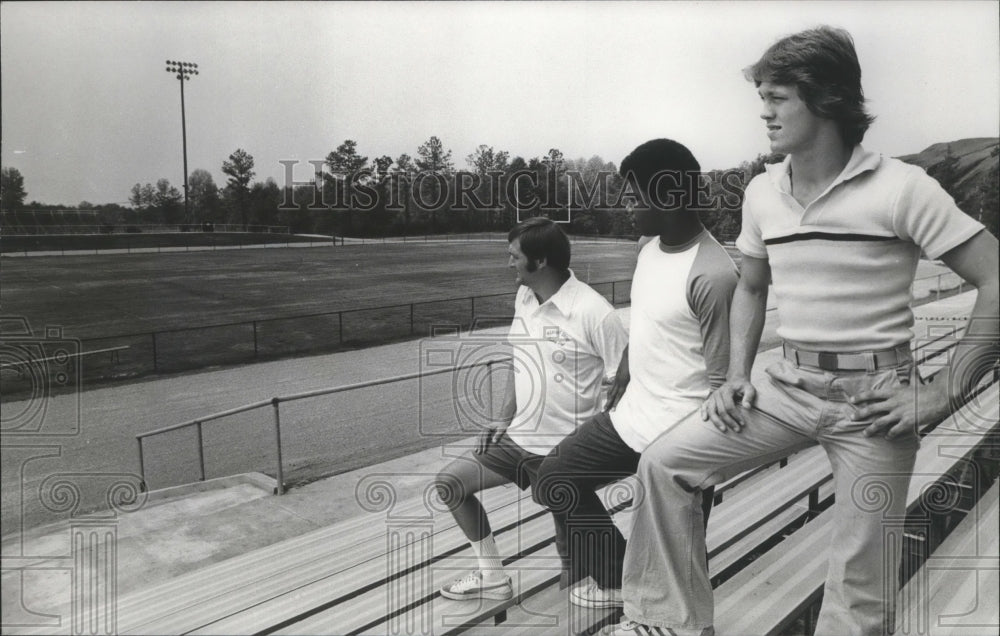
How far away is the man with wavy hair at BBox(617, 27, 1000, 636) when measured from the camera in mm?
1258

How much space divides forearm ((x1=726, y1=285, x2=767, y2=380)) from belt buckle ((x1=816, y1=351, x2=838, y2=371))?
0.51ft

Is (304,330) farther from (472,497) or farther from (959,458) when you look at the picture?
(959,458)

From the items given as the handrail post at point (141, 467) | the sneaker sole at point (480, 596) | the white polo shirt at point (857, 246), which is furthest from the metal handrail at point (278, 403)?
the white polo shirt at point (857, 246)

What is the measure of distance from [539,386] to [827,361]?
2.78 feet

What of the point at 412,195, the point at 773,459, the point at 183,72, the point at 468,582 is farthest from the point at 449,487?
the point at 183,72

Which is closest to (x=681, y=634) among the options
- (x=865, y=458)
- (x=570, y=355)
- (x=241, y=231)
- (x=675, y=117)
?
(x=865, y=458)

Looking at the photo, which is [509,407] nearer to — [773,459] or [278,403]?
[773,459]

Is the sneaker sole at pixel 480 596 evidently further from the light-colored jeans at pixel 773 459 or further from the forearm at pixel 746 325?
the forearm at pixel 746 325

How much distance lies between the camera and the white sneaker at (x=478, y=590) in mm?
1977

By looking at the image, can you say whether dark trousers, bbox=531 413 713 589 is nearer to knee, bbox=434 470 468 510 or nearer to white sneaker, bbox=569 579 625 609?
white sneaker, bbox=569 579 625 609

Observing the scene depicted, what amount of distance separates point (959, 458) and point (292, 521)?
3.24 m

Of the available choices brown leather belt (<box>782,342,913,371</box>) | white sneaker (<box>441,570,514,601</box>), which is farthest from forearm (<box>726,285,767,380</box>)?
white sneaker (<box>441,570,514,601</box>)

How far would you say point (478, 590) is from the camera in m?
1.98

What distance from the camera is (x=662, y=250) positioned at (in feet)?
5.65
